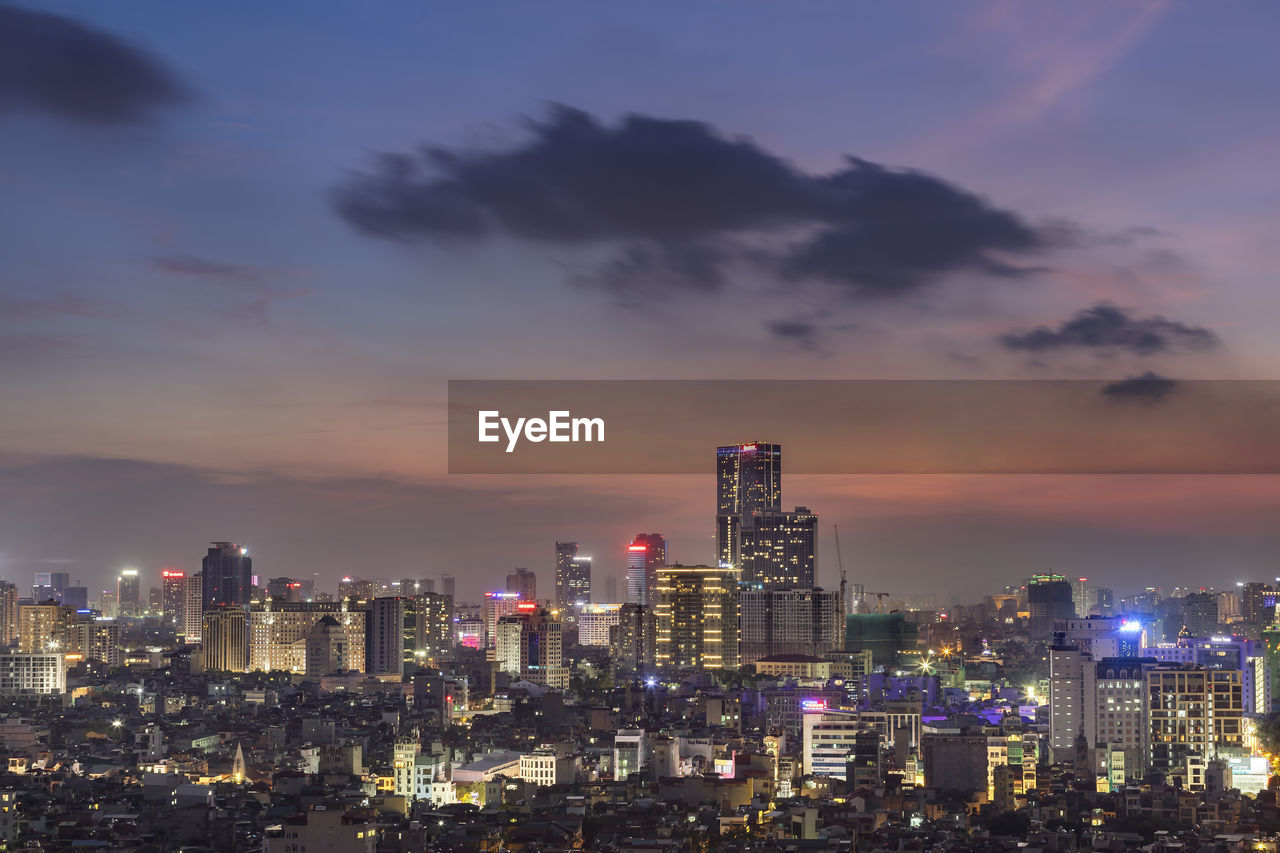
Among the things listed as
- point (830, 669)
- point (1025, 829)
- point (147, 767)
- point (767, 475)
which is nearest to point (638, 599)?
point (767, 475)

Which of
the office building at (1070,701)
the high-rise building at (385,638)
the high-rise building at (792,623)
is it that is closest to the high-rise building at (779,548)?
the high-rise building at (792,623)

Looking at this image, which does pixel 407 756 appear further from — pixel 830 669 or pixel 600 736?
pixel 830 669

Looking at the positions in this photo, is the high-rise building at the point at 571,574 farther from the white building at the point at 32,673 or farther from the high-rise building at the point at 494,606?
the white building at the point at 32,673

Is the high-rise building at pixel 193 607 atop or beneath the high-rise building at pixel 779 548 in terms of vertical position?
beneath

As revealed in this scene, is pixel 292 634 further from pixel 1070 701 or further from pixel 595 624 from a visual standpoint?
pixel 1070 701

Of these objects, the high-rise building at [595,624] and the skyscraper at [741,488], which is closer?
the skyscraper at [741,488]

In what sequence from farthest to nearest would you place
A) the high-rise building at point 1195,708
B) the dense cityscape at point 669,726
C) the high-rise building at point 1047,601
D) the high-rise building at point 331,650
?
the high-rise building at point 1047,601, the high-rise building at point 331,650, the high-rise building at point 1195,708, the dense cityscape at point 669,726

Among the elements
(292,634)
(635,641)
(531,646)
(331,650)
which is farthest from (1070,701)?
(292,634)
